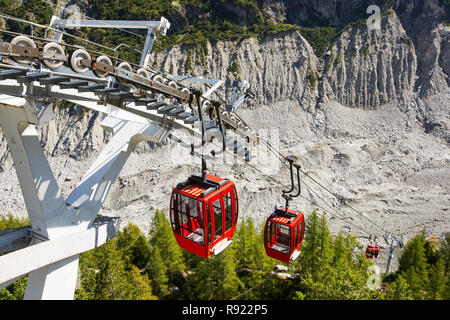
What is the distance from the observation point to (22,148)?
5.63m

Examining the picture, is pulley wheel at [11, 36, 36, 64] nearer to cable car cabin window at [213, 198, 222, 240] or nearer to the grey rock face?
cable car cabin window at [213, 198, 222, 240]

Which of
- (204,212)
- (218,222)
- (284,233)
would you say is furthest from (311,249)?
(204,212)

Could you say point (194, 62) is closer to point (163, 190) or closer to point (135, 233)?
point (163, 190)

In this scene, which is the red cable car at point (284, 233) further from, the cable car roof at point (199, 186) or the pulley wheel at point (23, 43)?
the pulley wheel at point (23, 43)

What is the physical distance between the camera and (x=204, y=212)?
6.30 meters

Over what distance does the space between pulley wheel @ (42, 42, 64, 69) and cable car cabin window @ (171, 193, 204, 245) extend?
3422mm

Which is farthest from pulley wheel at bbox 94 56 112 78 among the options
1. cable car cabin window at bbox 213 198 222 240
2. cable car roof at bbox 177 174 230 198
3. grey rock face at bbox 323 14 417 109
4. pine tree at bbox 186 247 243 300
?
grey rock face at bbox 323 14 417 109

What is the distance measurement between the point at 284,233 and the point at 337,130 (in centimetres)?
3717

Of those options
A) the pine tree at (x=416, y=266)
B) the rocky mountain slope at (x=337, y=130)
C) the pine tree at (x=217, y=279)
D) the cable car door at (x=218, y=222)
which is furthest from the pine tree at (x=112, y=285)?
the pine tree at (x=416, y=266)

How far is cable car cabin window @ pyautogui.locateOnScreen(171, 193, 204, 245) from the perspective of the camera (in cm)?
700

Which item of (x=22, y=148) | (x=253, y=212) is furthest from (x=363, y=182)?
(x=22, y=148)

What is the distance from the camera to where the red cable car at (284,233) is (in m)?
9.14

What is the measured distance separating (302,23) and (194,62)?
27.5 metres
